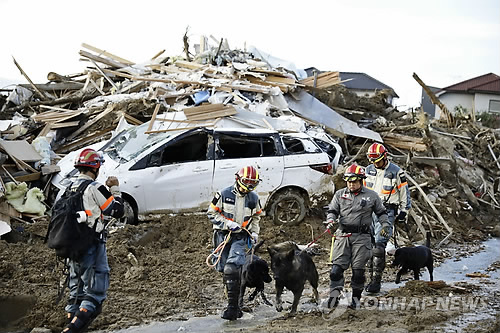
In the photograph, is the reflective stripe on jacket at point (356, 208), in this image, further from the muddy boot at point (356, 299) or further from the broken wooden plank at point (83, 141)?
the broken wooden plank at point (83, 141)

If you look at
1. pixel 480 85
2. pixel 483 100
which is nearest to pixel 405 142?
pixel 483 100

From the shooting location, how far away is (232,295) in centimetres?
665

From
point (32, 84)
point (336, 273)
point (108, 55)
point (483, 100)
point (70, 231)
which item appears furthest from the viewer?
point (483, 100)

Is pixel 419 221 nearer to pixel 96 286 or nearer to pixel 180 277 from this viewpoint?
pixel 180 277

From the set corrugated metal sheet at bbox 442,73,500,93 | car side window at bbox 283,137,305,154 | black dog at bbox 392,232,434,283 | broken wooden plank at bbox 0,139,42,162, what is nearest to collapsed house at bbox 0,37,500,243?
broken wooden plank at bbox 0,139,42,162

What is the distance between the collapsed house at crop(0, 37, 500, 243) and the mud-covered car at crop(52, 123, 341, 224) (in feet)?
2.29

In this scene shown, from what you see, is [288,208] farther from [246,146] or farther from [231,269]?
[231,269]

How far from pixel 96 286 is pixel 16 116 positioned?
35.8ft

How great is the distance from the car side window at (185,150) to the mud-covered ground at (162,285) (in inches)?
40.3

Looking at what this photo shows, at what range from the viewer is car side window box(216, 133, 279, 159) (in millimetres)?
10914

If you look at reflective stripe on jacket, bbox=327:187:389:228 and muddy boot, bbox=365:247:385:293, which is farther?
muddy boot, bbox=365:247:385:293

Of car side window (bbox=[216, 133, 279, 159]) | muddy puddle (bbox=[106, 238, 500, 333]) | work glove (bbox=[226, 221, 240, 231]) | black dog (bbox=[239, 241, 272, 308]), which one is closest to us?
muddy puddle (bbox=[106, 238, 500, 333])

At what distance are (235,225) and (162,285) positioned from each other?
1.81m

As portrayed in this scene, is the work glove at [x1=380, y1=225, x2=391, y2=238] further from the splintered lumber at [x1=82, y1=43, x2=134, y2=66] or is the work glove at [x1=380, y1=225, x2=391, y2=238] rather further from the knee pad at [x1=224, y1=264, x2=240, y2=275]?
the splintered lumber at [x1=82, y1=43, x2=134, y2=66]
